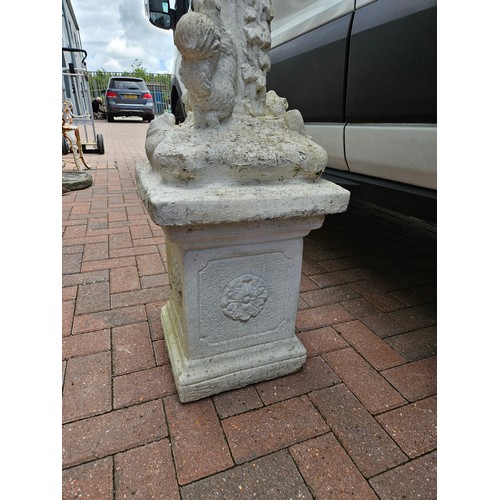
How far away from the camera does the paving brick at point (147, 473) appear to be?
1.09 meters

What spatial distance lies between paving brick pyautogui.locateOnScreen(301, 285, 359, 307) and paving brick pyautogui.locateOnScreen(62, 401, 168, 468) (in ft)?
3.58

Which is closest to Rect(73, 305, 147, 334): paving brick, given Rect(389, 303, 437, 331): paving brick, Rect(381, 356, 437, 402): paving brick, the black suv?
Rect(381, 356, 437, 402): paving brick

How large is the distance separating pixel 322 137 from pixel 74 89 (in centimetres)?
713

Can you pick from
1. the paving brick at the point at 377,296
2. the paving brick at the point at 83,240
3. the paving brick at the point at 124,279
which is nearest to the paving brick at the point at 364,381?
the paving brick at the point at 377,296

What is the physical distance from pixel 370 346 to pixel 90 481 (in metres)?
1.28

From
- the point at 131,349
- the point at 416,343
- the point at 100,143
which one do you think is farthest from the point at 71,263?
the point at 100,143

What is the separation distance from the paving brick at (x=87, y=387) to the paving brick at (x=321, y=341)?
906 millimetres

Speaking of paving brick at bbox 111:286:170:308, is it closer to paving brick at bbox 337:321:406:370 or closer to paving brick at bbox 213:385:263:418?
paving brick at bbox 213:385:263:418

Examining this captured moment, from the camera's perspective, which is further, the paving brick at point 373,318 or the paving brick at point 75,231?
the paving brick at point 75,231

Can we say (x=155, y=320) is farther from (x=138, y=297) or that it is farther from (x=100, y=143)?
(x=100, y=143)

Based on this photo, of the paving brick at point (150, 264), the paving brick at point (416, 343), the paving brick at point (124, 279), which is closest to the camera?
the paving brick at point (416, 343)

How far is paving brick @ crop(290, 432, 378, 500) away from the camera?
1.10 m

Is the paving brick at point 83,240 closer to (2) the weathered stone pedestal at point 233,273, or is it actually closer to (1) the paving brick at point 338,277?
(2) the weathered stone pedestal at point 233,273

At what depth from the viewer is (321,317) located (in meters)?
1.98
